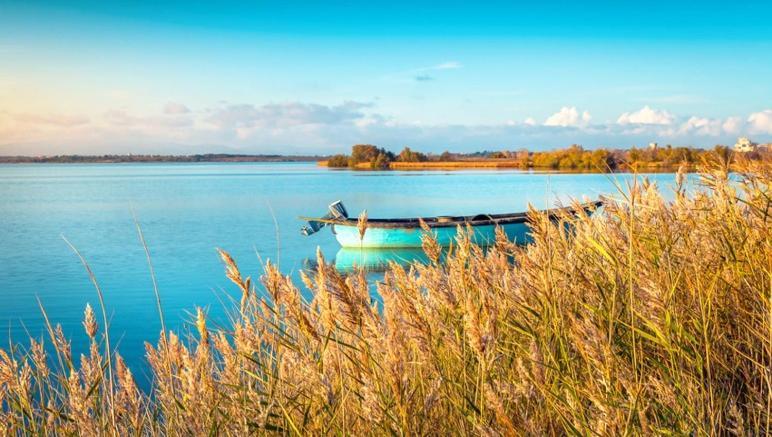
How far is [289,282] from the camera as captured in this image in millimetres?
2602

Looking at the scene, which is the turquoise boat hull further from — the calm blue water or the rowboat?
the calm blue water

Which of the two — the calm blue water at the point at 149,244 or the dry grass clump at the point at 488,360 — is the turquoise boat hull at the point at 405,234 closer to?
the calm blue water at the point at 149,244

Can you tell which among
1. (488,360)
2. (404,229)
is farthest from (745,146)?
(404,229)

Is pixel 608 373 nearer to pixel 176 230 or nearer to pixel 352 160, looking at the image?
pixel 176 230

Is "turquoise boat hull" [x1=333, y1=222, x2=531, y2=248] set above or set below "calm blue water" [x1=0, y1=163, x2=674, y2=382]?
above

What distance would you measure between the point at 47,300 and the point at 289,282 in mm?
16505

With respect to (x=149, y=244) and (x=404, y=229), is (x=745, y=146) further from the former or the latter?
(x=149, y=244)

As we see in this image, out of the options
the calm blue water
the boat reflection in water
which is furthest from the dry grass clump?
the boat reflection in water

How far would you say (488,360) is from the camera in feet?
5.50

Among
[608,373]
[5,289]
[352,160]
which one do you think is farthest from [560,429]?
[352,160]

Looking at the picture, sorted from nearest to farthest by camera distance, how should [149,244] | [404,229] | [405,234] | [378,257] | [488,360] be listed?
1. [488,360]
2. [404,229]
3. [405,234]
4. [378,257]
5. [149,244]

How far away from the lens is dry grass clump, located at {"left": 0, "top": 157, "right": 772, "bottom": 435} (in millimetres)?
1938

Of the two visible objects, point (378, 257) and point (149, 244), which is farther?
point (149, 244)

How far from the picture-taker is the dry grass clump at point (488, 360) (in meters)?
1.94
